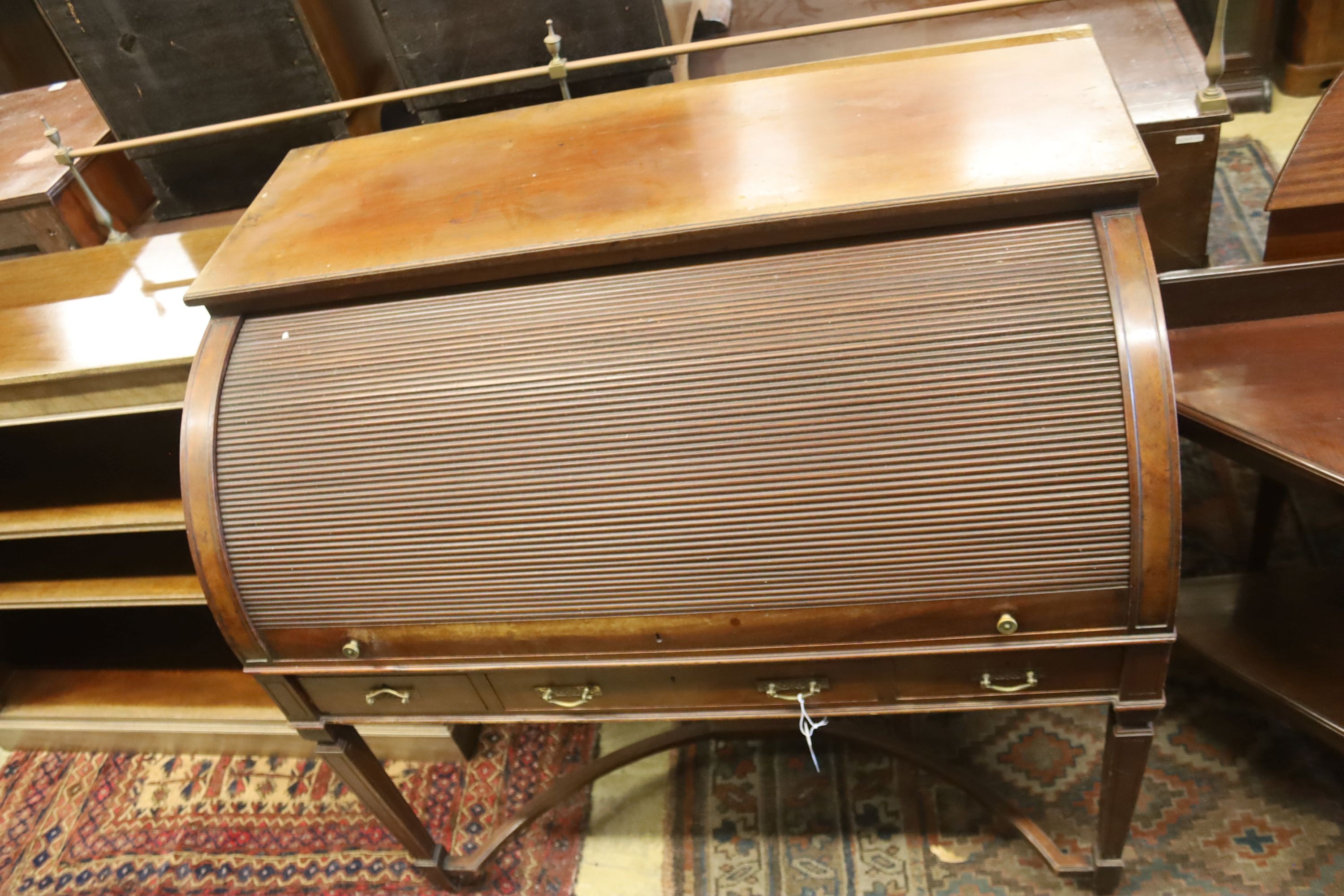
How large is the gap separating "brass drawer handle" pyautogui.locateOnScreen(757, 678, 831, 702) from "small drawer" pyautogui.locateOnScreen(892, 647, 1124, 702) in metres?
0.12

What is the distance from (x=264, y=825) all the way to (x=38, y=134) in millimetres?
1984

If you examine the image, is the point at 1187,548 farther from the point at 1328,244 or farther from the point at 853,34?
the point at 853,34

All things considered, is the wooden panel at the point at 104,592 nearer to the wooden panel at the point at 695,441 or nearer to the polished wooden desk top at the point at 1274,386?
the wooden panel at the point at 695,441

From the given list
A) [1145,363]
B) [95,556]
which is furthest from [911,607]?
[95,556]

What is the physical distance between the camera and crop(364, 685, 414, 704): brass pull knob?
1.64 meters

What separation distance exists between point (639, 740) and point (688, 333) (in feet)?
4.06

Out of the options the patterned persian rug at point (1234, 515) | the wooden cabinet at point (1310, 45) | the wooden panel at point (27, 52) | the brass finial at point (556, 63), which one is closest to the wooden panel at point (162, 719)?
the brass finial at point (556, 63)

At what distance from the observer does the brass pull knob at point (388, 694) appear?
1.64 m

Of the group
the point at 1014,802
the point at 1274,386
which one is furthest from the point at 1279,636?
the point at 1014,802

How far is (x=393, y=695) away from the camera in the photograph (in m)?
1.66

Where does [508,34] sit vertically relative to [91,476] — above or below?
above

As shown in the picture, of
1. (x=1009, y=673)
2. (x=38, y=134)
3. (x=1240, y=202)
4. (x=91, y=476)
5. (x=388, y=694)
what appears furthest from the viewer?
(x=1240, y=202)

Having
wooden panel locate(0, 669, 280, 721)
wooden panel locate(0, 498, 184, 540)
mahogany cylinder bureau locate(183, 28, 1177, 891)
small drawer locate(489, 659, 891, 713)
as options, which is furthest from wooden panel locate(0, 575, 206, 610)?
small drawer locate(489, 659, 891, 713)

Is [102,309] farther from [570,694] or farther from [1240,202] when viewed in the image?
[1240,202]
